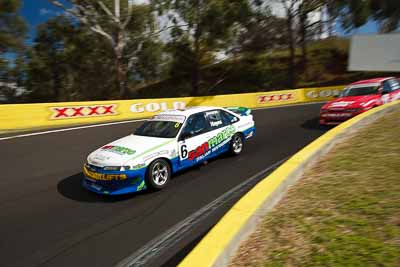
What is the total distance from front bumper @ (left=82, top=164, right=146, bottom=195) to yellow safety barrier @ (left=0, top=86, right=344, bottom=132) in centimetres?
855

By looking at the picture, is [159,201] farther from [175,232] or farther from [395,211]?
[395,211]

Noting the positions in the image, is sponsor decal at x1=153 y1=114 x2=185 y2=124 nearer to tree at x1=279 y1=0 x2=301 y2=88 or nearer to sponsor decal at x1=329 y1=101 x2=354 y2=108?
sponsor decal at x1=329 y1=101 x2=354 y2=108

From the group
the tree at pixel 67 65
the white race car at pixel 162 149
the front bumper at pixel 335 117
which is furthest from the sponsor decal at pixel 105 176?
the tree at pixel 67 65

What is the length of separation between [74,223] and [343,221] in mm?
3852

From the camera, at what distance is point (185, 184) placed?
20.7ft

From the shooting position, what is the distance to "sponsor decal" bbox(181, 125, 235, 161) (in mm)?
6726

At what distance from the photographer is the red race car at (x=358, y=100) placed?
10164 millimetres

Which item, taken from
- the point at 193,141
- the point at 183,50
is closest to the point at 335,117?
the point at 193,141

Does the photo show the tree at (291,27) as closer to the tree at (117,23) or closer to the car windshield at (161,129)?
the tree at (117,23)

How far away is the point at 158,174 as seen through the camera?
6102 millimetres

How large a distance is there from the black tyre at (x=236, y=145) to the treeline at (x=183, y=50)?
2379 centimetres

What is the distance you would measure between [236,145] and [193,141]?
1679mm

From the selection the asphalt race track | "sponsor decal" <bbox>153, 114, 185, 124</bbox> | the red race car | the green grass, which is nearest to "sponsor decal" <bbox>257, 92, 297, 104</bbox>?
the red race car

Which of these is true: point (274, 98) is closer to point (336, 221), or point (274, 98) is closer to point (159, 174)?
point (159, 174)
